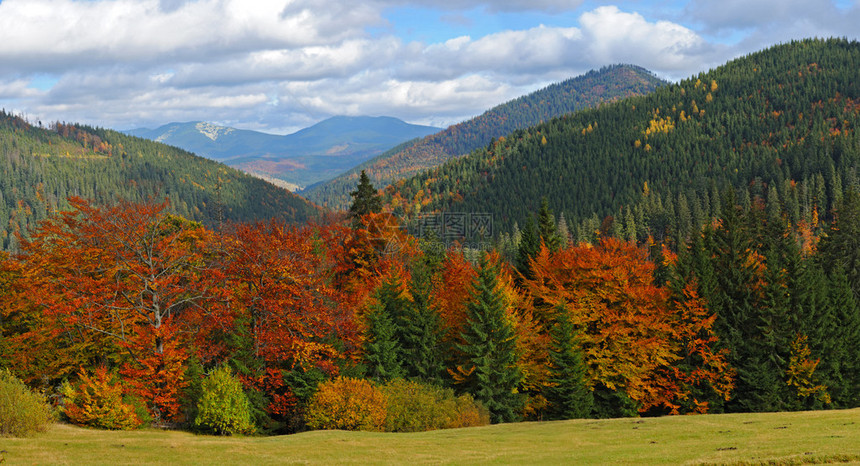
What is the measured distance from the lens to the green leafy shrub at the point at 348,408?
129 feet

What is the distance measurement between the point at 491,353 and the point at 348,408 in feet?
51.1

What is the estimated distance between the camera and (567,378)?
49438 millimetres

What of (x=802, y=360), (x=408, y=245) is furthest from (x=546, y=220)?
(x=802, y=360)

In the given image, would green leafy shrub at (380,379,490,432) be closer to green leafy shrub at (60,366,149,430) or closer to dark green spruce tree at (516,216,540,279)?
green leafy shrub at (60,366,149,430)

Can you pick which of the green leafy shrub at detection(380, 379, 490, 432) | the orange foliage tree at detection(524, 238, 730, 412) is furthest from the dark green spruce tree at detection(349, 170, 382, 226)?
the green leafy shrub at detection(380, 379, 490, 432)

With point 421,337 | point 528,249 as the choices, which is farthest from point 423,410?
point 528,249

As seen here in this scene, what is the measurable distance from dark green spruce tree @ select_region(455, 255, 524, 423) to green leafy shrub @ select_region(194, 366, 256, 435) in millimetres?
19403

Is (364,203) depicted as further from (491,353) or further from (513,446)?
(513,446)

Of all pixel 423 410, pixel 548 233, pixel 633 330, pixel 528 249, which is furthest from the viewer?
pixel 548 233

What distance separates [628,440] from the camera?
29.6 m

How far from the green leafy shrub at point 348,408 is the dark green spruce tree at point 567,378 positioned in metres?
16.7

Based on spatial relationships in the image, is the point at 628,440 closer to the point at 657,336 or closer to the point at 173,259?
the point at 657,336

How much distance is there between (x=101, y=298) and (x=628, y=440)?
33.3 meters

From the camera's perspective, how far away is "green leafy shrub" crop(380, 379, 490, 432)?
1590 inches
